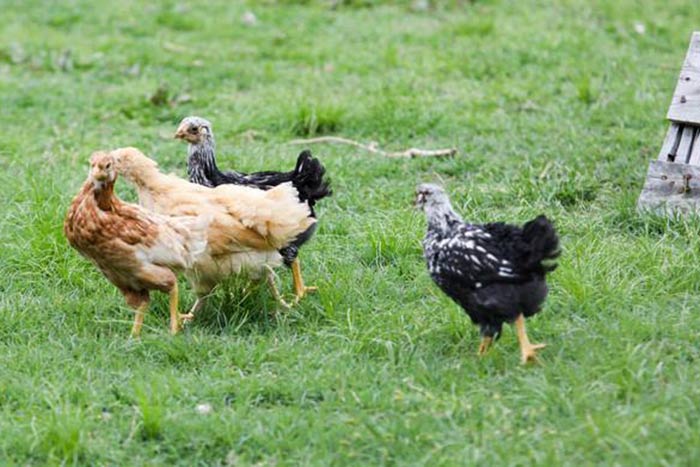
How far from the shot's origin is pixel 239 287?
5.78m

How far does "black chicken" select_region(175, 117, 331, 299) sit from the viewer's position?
6.08m

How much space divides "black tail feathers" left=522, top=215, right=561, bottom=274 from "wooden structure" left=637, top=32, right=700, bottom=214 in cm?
206

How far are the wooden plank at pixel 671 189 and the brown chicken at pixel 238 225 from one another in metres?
2.14

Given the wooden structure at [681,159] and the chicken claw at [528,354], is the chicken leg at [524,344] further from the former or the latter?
the wooden structure at [681,159]

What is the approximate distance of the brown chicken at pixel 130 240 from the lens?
17.9 ft

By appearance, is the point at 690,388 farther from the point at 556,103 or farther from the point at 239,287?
the point at 556,103

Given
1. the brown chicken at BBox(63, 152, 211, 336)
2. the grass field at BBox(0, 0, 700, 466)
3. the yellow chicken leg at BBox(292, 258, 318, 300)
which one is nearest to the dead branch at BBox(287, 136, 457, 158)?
the grass field at BBox(0, 0, 700, 466)

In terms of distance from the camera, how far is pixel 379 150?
8.39m

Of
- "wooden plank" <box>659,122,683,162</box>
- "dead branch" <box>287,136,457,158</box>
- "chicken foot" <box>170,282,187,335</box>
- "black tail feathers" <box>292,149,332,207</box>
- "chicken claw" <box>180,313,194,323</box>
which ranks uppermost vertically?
"wooden plank" <box>659,122,683,162</box>

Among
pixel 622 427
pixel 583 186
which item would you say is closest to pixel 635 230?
pixel 583 186

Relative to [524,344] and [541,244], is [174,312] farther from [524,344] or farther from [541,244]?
[541,244]

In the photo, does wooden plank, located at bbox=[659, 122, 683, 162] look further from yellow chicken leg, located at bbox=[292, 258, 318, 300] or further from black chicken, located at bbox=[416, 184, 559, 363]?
yellow chicken leg, located at bbox=[292, 258, 318, 300]

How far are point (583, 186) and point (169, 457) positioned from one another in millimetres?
3797

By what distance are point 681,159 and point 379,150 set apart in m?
2.41
